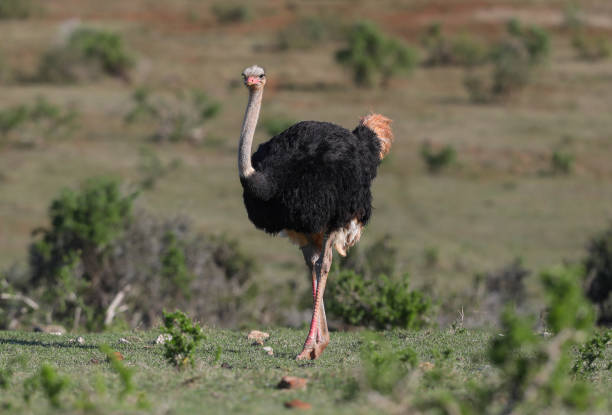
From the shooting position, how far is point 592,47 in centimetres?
4634

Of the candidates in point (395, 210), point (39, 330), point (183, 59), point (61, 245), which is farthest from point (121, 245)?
point (183, 59)

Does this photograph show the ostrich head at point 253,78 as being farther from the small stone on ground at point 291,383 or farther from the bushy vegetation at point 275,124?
the bushy vegetation at point 275,124

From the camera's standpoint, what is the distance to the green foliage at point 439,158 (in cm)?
2769

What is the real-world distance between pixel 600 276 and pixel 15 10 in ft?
164

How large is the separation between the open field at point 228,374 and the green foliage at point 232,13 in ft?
168

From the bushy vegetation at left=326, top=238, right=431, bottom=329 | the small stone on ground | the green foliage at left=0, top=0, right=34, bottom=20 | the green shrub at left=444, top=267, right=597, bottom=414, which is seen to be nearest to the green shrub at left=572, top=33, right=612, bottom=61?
the green foliage at left=0, top=0, right=34, bottom=20

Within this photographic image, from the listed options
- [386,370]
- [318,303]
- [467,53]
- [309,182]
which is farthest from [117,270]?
[467,53]

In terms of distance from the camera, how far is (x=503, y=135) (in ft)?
102

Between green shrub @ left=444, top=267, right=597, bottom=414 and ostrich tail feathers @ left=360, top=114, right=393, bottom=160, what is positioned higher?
ostrich tail feathers @ left=360, top=114, right=393, bottom=160

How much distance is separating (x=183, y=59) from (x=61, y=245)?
108 ft

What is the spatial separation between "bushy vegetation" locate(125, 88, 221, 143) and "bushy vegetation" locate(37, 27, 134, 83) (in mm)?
8352

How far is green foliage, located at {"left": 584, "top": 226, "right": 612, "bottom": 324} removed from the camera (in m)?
12.4

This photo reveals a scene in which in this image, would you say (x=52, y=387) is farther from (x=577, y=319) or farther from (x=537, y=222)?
(x=537, y=222)

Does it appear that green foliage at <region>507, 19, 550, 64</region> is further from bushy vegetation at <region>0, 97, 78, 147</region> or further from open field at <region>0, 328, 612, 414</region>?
open field at <region>0, 328, 612, 414</region>
